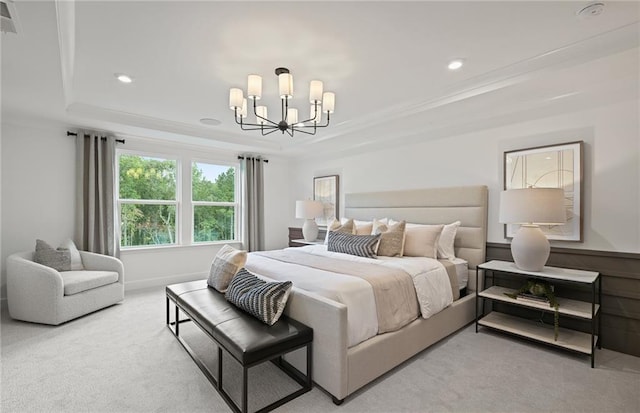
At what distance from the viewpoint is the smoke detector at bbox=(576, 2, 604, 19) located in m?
1.80

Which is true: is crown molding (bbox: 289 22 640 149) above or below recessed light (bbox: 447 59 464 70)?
below

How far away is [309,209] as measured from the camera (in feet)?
17.3

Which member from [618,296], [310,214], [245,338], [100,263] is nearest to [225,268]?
[245,338]

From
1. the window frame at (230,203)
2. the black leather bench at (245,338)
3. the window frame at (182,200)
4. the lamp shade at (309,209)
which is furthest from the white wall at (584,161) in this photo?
the window frame at (182,200)

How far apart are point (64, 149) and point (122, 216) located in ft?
3.89

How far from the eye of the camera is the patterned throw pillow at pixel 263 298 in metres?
2.11

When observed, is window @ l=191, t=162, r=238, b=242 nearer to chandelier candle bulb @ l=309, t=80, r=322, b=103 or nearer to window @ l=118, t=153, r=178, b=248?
window @ l=118, t=153, r=178, b=248

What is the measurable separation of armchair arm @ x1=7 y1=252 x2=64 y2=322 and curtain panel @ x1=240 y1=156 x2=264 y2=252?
298 centimetres

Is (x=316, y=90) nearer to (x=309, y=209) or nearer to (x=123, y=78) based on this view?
(x=123, y=78)

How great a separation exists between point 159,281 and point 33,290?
178 centimetres

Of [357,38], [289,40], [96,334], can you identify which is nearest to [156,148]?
[96,334]

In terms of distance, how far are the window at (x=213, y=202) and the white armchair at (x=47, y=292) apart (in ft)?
6.48

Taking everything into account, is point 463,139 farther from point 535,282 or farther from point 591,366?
point 591,366

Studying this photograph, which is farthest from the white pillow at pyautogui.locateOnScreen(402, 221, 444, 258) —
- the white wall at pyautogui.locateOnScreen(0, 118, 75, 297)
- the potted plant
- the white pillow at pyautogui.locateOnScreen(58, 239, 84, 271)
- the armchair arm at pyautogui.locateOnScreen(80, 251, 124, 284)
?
the white wall at pyautogui.locateOnScreen(0, 118, 75, 297)
